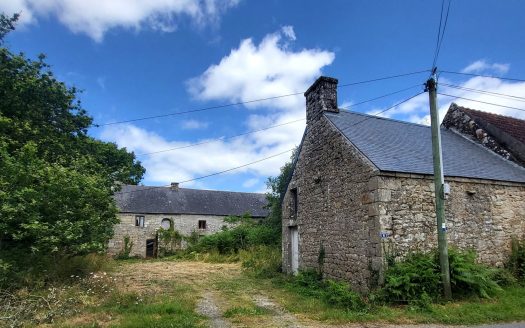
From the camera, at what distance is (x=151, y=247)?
2988 centimetres

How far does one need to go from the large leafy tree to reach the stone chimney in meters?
7.87

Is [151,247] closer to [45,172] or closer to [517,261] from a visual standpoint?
[45,172]

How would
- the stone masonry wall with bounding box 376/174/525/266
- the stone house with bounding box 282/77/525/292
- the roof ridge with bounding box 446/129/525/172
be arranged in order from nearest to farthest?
the stone masonry wall with bounding box 376/174/525/266, the stone house with bounding box 282/77/525/292, the roof ridge with bounding box 446/129/525/172

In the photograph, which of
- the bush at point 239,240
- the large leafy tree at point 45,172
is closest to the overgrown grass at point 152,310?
the large leafy tree at point 45,172

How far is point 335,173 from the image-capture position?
10930 mm

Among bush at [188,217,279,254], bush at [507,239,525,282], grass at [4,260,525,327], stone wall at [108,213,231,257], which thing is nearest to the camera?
grass at [4,260,525,327]

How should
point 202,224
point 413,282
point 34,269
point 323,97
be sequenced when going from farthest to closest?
1. point 202,224
2. point 323,97
3. point 34,269
4. point 413,282

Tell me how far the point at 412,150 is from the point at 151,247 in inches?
975

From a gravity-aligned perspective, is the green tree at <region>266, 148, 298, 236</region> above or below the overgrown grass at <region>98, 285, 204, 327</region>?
above

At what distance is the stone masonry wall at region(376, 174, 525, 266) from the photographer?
8812 millimetres

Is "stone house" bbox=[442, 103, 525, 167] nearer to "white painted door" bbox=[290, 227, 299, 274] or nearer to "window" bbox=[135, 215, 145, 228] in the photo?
"white painted door" bbox=[290, 227, 299, 274]

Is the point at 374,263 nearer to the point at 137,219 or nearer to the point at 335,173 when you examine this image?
the point at 335,173

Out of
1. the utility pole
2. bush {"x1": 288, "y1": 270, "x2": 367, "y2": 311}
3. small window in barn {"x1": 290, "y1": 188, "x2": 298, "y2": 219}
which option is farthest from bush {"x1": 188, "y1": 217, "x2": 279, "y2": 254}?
the utility pole

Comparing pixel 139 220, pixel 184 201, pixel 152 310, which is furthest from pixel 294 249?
pixel 184 201
